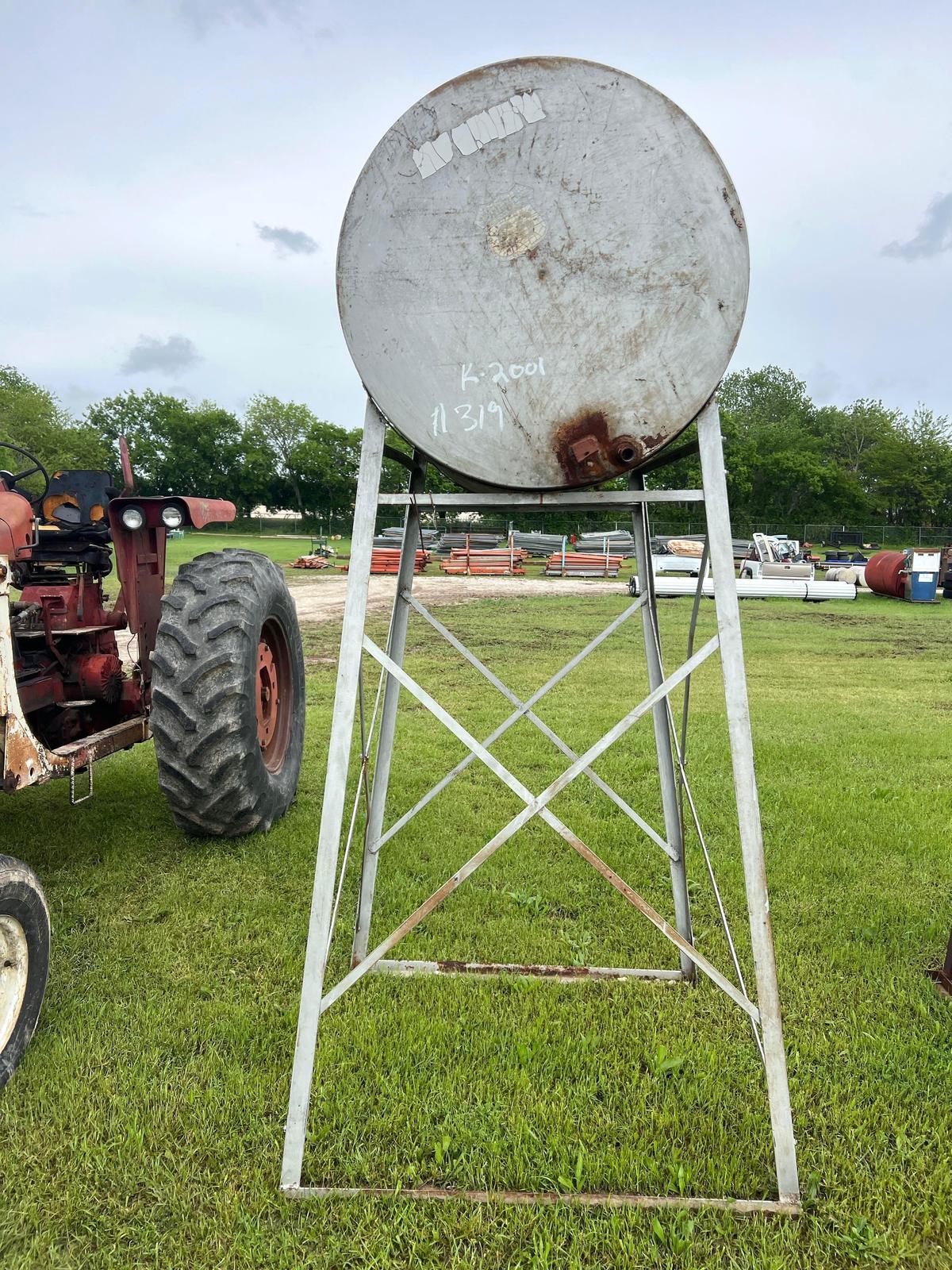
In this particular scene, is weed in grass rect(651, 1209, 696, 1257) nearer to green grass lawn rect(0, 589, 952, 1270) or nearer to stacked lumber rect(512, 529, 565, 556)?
green grass lawn rect(0, 589, 952, 1270)

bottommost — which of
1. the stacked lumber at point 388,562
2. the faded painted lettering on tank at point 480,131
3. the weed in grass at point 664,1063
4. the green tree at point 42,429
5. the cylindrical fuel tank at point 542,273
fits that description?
the weed in grass at point 664,1063

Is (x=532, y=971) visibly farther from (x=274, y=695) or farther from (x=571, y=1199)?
(x=274, y=695)

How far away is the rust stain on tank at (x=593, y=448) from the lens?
100 inches

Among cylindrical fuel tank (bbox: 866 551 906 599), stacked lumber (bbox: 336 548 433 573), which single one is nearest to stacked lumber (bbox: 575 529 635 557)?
stacked lumber (bbox: 336 548 433 573)

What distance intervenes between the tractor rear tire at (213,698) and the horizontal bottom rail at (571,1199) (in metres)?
2.21

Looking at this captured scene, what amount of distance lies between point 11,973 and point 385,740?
1.63m

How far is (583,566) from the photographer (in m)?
28.3

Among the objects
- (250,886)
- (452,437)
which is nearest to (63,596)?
(250,886)

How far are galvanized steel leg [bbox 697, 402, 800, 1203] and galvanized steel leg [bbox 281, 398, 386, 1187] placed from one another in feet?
3.52

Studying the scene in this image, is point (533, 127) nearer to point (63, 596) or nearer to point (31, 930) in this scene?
point (31, 930)

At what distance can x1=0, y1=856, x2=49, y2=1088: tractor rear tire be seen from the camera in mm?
2811

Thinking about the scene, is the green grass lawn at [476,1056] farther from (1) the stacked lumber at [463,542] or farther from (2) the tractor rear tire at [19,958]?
(1) the stacked lumber at [463,542]

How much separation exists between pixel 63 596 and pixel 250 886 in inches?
78.1

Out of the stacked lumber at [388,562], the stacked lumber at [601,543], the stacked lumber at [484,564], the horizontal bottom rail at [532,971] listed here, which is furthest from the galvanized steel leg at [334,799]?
the stacked lumber at [601,543]
